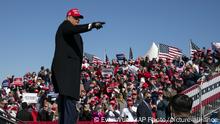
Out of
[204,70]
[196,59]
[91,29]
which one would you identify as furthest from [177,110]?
[196,59]

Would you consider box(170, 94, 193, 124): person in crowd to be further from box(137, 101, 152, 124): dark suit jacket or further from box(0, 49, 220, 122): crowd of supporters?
box(0, 49, 220, 122): crowd of supporters

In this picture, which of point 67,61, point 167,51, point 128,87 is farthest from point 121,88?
point 67,61

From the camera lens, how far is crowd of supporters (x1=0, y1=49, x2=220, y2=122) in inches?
668

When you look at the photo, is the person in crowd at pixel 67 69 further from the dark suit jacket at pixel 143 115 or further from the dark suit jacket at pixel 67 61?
the dark suit jacket at pixel 143 115

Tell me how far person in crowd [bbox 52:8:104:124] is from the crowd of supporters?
801cm

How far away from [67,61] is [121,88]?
15.4 m

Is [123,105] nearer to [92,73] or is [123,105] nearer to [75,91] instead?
[92,73]

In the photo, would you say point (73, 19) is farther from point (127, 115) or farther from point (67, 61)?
point (127, 115)

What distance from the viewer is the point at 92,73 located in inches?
987

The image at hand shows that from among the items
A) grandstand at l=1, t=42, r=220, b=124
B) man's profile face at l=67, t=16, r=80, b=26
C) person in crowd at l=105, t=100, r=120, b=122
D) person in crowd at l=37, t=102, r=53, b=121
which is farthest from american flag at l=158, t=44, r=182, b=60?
man's profile face at l=67, t=16, r=80, b=26

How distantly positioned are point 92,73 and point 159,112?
9482 mm

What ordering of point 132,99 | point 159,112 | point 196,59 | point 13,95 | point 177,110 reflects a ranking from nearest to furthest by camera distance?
point 177,110 < point 159,112 < point 132,99 < point 196,59 < point 13,95

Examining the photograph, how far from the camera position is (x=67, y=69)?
6.14 metres

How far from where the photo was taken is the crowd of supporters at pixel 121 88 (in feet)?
55.7
